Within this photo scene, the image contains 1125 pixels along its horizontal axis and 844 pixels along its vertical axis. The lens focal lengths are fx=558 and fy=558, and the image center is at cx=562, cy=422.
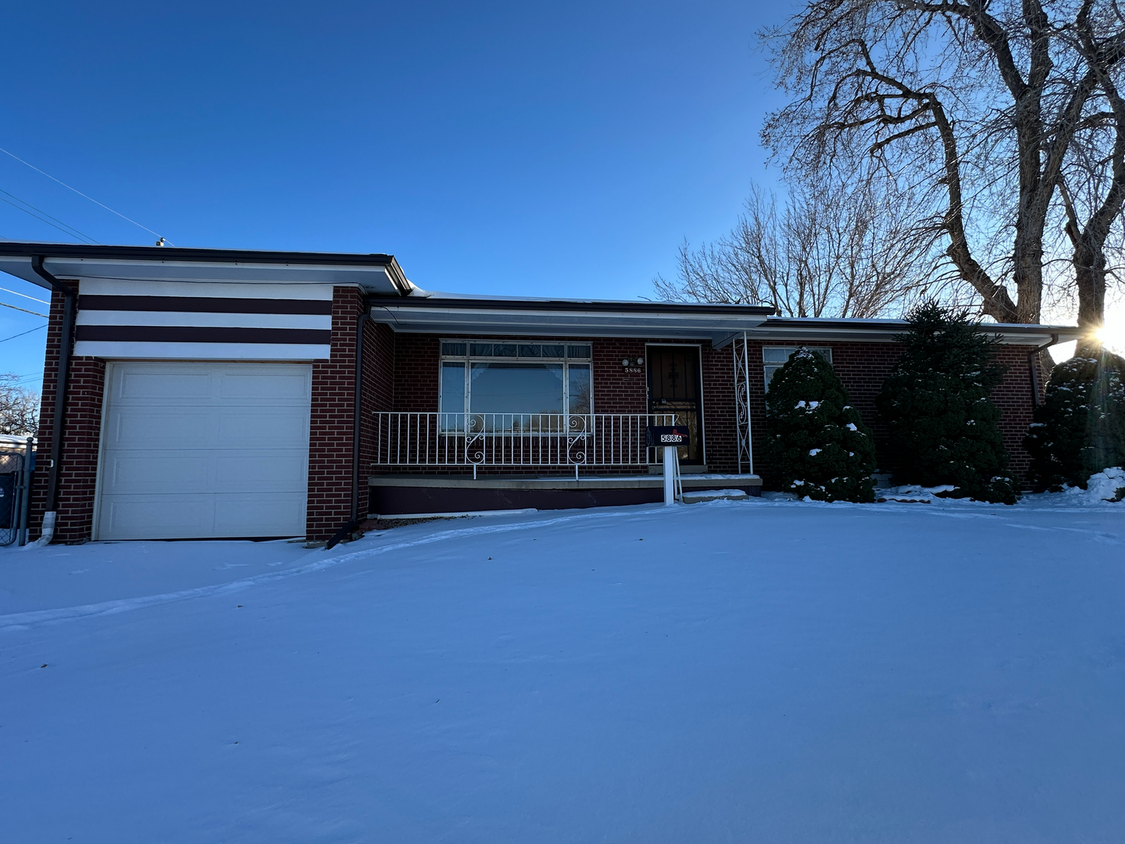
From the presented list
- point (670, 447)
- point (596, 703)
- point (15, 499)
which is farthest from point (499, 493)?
point (596, 703)

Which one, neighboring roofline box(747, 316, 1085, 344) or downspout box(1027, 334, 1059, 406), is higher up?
neighboring roofline box(747, 316, 1085, 344)

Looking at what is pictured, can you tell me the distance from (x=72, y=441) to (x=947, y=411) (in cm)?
1090

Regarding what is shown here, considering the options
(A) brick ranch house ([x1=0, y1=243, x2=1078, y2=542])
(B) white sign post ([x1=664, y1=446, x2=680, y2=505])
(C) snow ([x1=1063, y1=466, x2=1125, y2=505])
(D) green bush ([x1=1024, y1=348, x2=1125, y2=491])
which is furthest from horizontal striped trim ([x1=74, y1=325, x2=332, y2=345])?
(D) green bush ([x1=1024, y1=348, x2=1125, y2=491])

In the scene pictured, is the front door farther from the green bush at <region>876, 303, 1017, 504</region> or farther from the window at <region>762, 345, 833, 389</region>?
the green bush at <region>876, 303, 1017, 504</region>

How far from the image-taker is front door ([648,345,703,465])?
9156mm

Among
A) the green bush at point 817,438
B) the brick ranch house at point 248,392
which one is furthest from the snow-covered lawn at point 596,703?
the green bush at point 817,438

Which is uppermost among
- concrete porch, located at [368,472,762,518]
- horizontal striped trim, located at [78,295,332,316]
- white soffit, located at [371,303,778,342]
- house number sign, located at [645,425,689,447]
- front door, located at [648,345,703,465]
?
white soffit, located at [371,303,778,342]

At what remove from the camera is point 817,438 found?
295 inches

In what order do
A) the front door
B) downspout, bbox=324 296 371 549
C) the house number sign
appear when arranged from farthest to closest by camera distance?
the front door < the house number sign < downspout, bbox=324 296 371 549

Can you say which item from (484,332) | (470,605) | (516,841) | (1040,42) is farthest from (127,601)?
(1040,42)

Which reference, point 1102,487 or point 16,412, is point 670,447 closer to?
point 1102,487

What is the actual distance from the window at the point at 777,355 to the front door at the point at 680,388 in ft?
3.78

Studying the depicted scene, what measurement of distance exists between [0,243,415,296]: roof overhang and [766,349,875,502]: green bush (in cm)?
549

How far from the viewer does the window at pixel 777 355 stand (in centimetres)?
928
